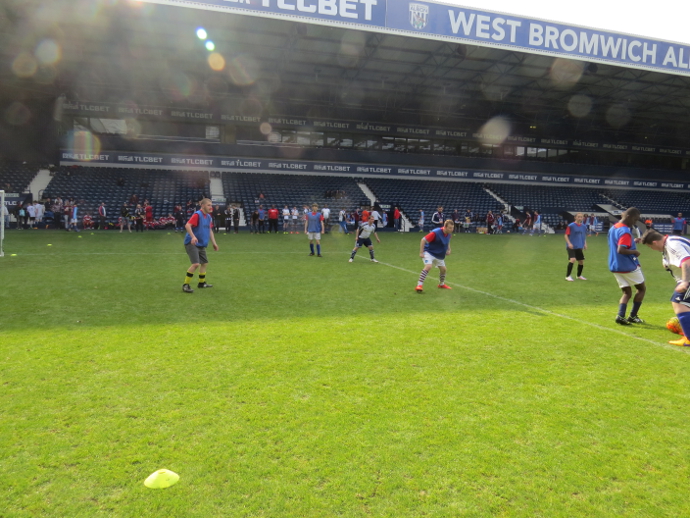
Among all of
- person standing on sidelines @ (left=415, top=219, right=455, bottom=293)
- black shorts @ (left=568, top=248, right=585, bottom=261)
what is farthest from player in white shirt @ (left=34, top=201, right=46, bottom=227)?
black shorts @ (left=568, top=248, right=585, bottom=261)

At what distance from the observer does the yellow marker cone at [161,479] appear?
2875mm

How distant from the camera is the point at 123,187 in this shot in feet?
105

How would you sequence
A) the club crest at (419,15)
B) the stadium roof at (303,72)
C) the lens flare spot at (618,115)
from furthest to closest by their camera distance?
the lens flare spot at (618,115) < the stadium roof at (303,72) < the club crest at (419,15)

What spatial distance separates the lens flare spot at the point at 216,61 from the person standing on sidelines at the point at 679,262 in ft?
95.9

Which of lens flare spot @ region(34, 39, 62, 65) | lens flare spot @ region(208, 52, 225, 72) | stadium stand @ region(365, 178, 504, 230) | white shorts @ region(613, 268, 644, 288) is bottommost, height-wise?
white shorts @ region(613, 268, 644, 288)

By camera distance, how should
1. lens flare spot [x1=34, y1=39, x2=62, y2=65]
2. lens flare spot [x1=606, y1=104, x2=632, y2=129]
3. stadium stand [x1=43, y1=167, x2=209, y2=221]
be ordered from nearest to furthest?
lens flare spot [x1=34, y1=39, x2=62, y2=65], stadium stand [x1=43, y1=167, x2=209, y2=221], lens flare spot [x1=606, y1=104, x2=632, y2=129]

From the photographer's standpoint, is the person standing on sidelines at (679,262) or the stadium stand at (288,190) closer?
the person standing on sidelines at (679,262)

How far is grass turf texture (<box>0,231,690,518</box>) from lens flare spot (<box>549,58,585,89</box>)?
26.9 m

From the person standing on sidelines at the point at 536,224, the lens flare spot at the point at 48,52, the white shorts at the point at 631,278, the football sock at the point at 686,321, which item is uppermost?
the lens flare spot at the point at 48,52

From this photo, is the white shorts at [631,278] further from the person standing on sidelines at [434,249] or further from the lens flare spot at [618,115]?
the lens flare spot at [618,115]

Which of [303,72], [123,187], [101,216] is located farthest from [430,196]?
[101,216]

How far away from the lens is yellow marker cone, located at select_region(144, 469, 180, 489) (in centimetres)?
288

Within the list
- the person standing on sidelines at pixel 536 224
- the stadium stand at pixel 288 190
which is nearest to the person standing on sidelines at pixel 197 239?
the stadium stand at pixel 288 190

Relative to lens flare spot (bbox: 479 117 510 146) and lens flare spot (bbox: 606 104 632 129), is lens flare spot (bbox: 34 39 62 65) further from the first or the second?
lens flare spot (bbox: 606 104 632 129)
